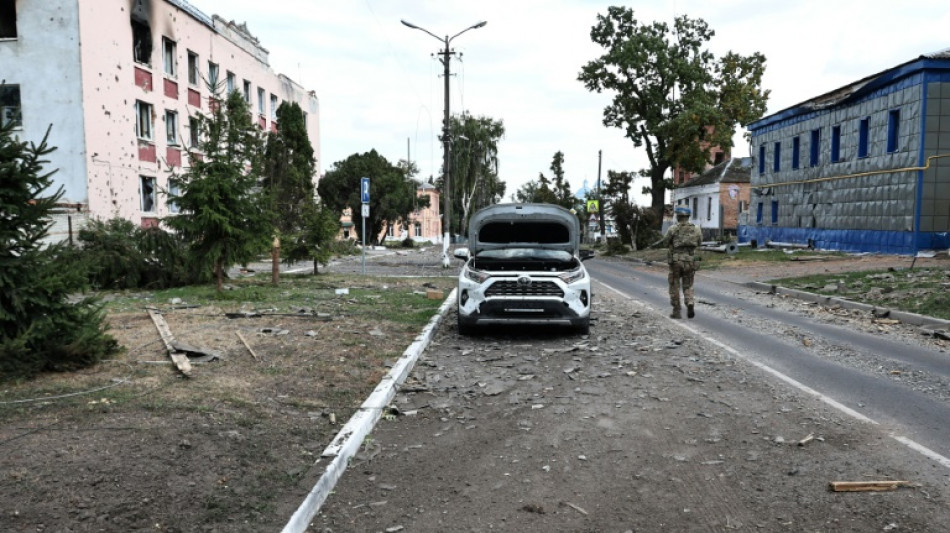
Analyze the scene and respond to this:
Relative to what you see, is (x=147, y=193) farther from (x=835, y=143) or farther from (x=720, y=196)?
(x=720, y=196)

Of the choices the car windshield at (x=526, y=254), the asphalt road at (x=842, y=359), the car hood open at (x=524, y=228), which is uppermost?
the car hood open at (x=524, y=228)

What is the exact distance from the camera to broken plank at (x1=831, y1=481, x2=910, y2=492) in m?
4.20

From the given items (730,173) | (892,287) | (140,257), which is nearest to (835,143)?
(892,287)

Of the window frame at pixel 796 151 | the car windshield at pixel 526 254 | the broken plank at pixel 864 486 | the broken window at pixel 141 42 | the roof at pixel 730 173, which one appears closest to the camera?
the broken plank at pixel 864 486

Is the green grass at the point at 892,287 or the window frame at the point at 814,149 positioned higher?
the window frame at the point at 814,149

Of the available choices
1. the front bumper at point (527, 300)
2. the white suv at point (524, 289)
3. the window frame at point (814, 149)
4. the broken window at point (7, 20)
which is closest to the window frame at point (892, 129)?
the window frame at point (814, 149)

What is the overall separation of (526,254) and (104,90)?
65.3 ft

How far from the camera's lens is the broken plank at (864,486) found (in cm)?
420

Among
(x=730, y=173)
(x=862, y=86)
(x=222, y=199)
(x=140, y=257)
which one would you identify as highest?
(x=862, y=86)

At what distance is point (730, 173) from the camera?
50.3 m

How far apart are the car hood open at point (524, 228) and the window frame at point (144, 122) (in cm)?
1913

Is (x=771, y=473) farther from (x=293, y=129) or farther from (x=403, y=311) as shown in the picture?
(x=293, y=129)

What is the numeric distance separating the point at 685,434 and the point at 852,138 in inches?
1064

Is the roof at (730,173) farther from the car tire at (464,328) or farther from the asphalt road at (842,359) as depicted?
the car tire at (464,328)
